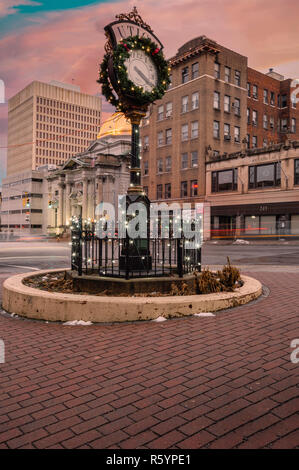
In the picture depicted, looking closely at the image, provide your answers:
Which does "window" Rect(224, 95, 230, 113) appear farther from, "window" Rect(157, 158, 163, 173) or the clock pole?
the clock pole

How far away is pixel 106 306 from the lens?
5988 mm

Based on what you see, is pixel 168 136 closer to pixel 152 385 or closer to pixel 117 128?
pixel 117 128

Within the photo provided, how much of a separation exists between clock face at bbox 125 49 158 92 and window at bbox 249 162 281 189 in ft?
101

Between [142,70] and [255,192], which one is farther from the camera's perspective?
[255,192]

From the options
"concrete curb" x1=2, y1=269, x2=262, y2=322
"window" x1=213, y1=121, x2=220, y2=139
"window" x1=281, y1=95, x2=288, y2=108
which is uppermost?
"window" x1=281, y1=95, x2=288, y2=108

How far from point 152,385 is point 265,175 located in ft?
123

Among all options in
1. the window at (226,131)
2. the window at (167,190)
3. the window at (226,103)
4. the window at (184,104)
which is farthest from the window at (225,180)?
the window at (184,104)

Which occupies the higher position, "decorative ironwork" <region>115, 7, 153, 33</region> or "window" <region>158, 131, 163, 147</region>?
"window" <region>158, 131, 163, 147</region>

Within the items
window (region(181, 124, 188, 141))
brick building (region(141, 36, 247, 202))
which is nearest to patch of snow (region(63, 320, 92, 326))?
brick building (region(141, 36, 247, 202))

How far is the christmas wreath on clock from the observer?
8.54m

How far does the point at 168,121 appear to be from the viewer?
4762cm

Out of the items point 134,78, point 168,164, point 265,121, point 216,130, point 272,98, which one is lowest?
point 134,78

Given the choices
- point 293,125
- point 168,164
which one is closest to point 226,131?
point 168,164
